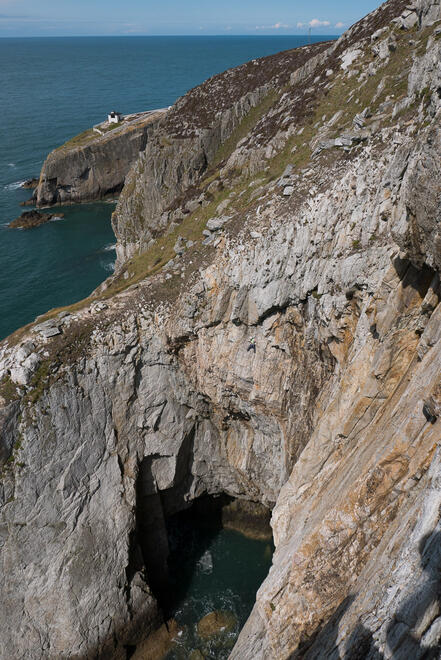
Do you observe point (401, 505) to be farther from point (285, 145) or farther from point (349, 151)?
point (285, 145)

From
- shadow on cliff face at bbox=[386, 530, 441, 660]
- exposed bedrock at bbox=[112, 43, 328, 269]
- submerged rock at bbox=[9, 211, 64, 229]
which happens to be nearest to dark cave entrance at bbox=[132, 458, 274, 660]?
shadow on cliff face at bbox=[386, 530, 441, 660]

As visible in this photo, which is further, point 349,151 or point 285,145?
point 285,145

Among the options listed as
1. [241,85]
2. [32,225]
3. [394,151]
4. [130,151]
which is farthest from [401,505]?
[130,151]

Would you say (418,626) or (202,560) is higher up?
(418,626)

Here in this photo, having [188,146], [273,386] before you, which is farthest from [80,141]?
[273,386]

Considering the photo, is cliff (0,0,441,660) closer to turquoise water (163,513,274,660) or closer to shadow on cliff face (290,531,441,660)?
shadow on cliff face (290,531,441,660)

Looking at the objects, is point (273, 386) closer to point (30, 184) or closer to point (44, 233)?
point (44, 233)
